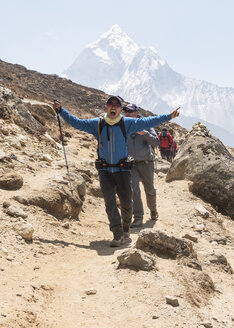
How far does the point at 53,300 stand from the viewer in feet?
13.0

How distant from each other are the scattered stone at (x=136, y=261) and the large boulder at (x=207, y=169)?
6.39m

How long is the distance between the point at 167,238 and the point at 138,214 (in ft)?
9.11

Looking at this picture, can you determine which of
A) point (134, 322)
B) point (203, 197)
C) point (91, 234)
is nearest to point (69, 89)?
point (203, 197)

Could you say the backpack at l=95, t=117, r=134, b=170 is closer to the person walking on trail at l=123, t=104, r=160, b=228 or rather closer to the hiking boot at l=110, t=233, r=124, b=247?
the hiking boot at l=110, t=233, r=124, b=247

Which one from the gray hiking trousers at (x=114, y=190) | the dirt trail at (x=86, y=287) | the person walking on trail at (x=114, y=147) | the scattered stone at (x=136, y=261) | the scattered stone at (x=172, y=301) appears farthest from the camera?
the gray hiking trousers at (x=114, y=190)

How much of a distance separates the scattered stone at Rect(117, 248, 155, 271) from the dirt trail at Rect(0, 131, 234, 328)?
4.3 inches

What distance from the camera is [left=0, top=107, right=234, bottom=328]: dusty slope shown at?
3604 millimetres

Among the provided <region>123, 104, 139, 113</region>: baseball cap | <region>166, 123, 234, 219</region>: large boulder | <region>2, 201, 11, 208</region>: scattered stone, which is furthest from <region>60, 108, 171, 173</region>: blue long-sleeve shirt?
<region>166, 123, 234, 219</region>: large boulder

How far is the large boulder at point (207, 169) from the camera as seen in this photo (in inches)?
420

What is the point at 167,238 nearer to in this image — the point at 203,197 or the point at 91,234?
the point at 91,234

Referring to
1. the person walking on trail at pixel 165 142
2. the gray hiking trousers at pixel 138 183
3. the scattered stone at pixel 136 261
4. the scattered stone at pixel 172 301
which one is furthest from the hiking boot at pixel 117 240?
the person walking on trail at pixel 165 142

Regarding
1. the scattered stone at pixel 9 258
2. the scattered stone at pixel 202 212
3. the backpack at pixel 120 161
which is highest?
the backpack at pixel 120 161

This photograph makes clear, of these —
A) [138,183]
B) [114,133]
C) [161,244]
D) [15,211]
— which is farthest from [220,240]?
[15,211]

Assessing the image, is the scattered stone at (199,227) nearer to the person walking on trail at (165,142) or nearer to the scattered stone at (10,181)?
the scattered stone at (10,181)
